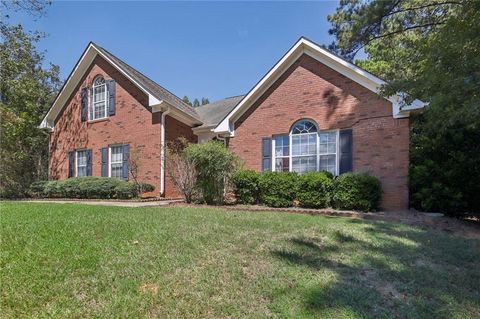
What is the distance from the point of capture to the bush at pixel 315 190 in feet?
35.4

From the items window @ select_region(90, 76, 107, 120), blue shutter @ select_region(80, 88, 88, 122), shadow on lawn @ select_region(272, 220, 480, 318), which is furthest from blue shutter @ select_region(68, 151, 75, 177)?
shadow on lawn @ select_region(272, 220, 480, 318)

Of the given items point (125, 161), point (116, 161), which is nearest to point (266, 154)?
point (125, 161)

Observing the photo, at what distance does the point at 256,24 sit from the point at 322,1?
11.5 ft

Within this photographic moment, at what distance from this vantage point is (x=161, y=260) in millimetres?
4590

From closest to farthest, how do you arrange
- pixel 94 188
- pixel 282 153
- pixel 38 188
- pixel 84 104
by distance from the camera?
pixel 282 153 < pixel 94 188 < pixel 38 188 < pixel 84 104

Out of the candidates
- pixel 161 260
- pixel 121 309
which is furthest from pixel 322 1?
pixel 121 309

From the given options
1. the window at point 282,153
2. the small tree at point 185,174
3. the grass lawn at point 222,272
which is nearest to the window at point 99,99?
the small tree at point 185,174

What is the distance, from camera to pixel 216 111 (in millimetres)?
18922

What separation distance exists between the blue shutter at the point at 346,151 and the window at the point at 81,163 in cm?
1368

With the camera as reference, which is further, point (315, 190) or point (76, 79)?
point (76, 79)

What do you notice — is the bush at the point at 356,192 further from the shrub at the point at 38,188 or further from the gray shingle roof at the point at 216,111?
the shrub at the point at 38,188

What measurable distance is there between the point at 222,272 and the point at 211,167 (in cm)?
760

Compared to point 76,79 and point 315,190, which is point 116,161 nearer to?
point 76,79

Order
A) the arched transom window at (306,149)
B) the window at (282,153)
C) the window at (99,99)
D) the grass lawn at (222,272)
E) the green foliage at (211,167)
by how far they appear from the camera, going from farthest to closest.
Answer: the window at (99,99) → the window at (282,153) → the arched transom window at (306,149) → the green foliage at (211,167) → the grass lawn at (222,272)
